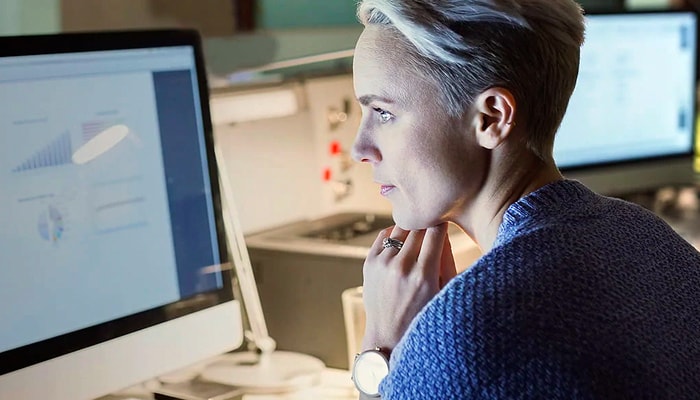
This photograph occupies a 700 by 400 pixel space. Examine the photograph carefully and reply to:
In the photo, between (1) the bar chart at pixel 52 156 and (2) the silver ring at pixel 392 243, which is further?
(2) the silver ring at pixel 392 243

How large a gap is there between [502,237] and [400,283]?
231 mm

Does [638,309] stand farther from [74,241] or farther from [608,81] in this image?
[608,81]

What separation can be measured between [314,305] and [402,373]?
779 millimetres

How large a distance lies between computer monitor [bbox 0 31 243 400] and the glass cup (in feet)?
0.72

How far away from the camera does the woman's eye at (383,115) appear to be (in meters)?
1.23

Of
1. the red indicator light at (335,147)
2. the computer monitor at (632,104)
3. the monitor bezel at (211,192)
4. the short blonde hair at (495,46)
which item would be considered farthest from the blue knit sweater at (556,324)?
the computer monitor at (632,104)

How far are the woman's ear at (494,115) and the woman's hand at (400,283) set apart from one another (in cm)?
19

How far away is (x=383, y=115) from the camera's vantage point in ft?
4.08

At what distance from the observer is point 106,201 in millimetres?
1364

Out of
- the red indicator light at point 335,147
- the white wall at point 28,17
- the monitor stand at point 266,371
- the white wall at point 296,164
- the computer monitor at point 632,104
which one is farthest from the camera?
the computer monitor at point 632,104

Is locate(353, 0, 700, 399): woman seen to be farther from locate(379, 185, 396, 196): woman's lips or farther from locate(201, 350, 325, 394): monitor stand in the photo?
locate(201, 350, 325, 394): monitor stand

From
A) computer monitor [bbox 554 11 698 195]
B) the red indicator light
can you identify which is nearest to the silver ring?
the red indicator light

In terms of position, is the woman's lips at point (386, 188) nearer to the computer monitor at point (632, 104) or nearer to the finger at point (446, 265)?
the finger at point (446, 265)

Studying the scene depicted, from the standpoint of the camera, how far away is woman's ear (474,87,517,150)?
117 centimetres
